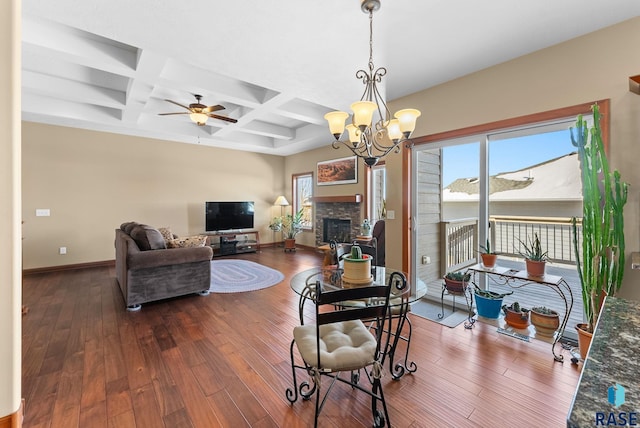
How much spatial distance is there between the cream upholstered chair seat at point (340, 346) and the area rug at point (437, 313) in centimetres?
154

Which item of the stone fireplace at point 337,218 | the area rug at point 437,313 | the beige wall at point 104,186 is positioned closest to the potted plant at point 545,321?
the area rug at point 437,313

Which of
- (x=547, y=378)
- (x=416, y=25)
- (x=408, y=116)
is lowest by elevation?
(x=547, y=378)

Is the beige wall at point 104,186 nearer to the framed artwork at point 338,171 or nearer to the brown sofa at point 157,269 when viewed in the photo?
the framed artwork at point 338,171

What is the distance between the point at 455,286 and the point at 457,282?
0.05 m

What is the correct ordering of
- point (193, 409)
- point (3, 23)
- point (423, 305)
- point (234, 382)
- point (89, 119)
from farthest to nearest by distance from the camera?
1. point (89, 119)
2. point (423, 305)
3. point (234, 382)
4. point (193, 409)
5. point (3, 23)

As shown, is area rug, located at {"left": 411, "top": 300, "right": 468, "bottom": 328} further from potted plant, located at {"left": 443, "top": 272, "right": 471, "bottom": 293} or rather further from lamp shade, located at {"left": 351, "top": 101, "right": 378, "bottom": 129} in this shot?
lamp shade, located at {"left": 351, "top": 101, "right": 378, "bottom": 129}

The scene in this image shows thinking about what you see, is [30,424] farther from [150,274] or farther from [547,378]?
[547,378]

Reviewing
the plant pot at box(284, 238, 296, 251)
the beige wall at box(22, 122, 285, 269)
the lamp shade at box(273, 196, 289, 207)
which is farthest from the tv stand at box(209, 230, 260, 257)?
the lamp shade at box(273, 196, 289, 207)

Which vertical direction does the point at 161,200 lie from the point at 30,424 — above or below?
above

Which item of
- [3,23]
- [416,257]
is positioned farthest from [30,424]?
[416,257]

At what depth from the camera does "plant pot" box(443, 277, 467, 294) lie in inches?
114

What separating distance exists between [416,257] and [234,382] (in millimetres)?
2557

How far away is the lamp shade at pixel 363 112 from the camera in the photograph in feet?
6.40

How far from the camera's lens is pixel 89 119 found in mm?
4496
